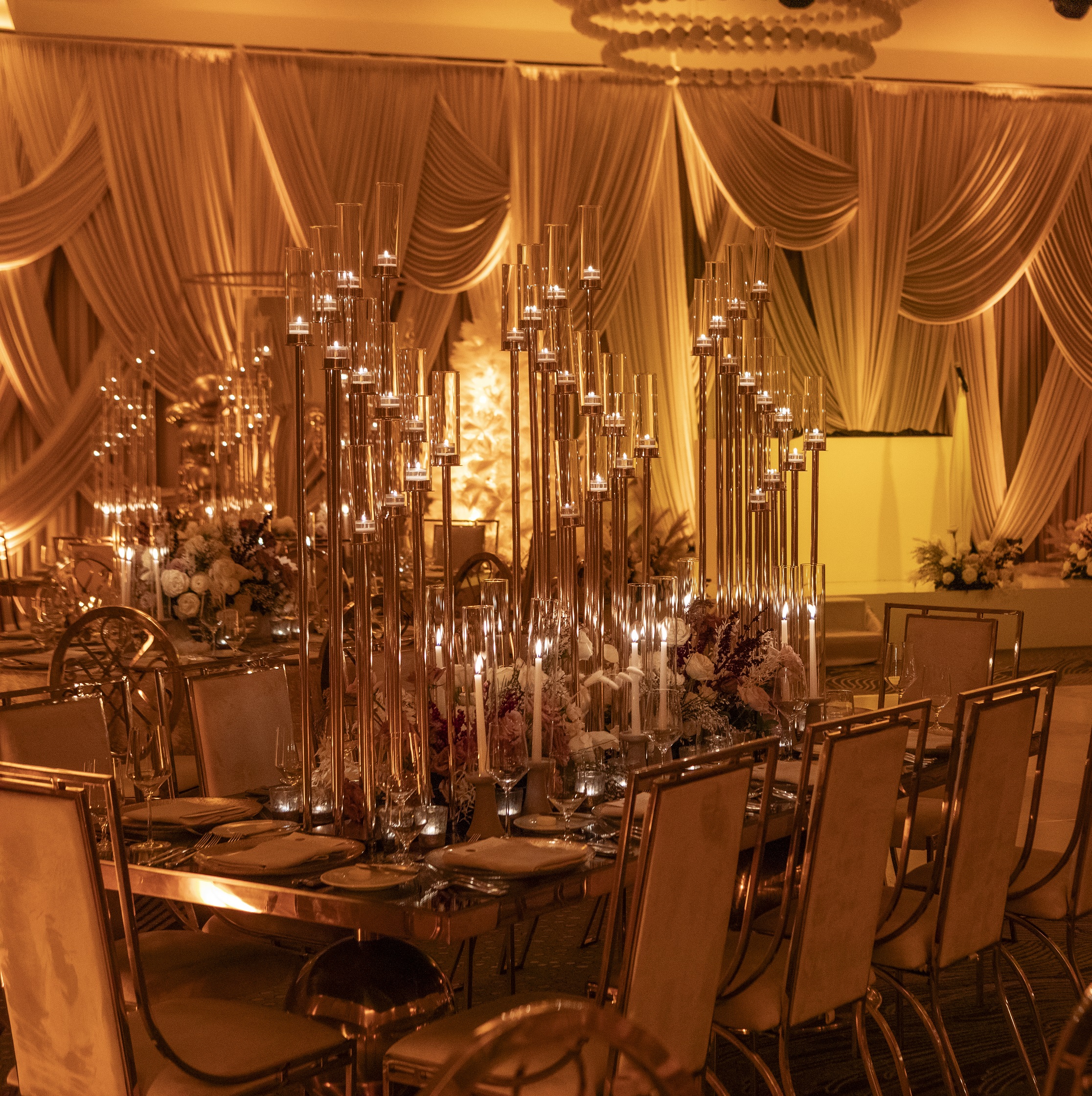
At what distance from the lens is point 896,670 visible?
4.02m

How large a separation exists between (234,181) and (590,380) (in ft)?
22.4

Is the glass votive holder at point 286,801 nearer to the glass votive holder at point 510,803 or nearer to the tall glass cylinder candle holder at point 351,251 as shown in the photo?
the glass votive holder at point 510,803

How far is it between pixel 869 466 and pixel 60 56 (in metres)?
6.28

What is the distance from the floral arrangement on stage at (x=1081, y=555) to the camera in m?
10.5

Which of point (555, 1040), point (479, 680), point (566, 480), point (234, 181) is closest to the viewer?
point (555, 1040)

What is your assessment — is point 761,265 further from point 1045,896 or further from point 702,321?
point 1045,896

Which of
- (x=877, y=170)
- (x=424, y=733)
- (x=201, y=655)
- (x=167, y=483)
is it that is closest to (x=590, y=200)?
(x=877, y=170)

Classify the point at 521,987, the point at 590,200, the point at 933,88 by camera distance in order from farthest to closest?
the point at 933,88, the point at 590,200, the point at 521,987

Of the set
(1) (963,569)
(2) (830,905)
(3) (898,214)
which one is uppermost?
(3) (898,214)

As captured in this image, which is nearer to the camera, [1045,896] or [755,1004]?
[755,1004]

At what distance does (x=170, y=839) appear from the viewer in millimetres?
2861

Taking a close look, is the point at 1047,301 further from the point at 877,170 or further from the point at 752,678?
the point at 752,678

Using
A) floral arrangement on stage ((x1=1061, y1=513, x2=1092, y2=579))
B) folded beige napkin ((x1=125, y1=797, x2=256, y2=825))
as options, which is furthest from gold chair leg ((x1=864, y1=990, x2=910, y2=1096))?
floral arrangement on stage ((x1=1061, y1=513, x2=1092, y2=579))

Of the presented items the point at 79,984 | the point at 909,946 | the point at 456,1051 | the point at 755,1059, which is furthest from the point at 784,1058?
the point at 79,984
